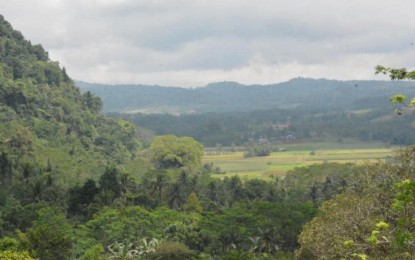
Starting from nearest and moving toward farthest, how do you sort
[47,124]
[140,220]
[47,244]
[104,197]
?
[47,244], [140,220], [104,197], [47,124]

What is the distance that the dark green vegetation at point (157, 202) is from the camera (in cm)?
2958

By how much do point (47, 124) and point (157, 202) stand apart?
172 feet

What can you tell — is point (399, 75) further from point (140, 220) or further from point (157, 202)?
point (157, 202)

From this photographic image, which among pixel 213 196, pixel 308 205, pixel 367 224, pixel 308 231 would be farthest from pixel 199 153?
pixel 367 224

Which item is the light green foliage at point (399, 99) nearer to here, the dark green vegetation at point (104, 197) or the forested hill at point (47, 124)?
the dark green vegetation at point (104, 197)

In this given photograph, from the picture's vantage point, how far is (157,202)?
84500 mm

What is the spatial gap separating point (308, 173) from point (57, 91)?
236 ft

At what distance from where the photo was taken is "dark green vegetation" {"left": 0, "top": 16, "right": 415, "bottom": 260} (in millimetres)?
29578

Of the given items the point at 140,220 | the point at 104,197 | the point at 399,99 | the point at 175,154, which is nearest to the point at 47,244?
the point at 140,220

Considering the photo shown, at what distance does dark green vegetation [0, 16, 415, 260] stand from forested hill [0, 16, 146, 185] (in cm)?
35

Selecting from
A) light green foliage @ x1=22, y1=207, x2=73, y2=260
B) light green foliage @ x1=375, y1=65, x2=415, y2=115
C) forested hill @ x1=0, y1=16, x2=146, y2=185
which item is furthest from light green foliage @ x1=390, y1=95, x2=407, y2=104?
forested hill @ x1=0, y1=16, x2=146, y2=185

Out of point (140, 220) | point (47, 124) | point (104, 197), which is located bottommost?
point (140, 220)

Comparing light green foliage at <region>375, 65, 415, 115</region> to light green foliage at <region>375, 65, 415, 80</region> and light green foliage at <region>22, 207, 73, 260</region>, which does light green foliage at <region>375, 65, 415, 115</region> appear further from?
light green foliage at <region>22, 207, 73, 260</region>

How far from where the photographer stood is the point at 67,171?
103 metres
